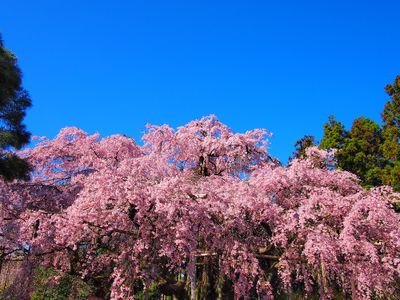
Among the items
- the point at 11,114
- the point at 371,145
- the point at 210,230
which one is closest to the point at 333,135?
the point at 371,145

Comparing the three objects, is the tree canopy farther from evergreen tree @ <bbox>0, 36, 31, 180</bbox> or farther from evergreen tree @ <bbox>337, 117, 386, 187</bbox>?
evergreen tree @ <bbox>0, 36, 31, 180</bbox>

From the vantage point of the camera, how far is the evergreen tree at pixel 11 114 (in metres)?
9.04

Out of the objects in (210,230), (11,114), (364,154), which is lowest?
(210,230)

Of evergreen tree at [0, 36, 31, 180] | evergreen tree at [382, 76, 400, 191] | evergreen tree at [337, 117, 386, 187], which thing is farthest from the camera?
evergreen tree at [337, 117, 386, 187]

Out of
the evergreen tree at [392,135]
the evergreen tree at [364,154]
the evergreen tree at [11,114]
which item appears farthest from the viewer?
the evergreen tree at [364,154]

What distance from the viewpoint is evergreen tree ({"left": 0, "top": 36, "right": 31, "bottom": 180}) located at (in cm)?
904

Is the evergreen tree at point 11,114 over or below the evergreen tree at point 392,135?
below

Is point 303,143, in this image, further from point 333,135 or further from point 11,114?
point 11,114

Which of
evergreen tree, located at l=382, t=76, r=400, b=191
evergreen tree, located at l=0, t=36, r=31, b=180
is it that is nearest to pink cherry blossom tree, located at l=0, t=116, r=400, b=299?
evergreen tree, located at l=0, t=36, r=31, b=180

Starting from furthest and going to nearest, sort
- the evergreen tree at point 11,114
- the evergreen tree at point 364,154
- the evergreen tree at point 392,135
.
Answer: the evergreen tree at point 364,154 → the evergreen tree at point 392,135 → the evergreen tree at point 11,114

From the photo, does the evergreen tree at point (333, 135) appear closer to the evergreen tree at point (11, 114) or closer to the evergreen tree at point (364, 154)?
the evergreen tree at point (364, 154)

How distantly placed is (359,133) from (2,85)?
20882 mm

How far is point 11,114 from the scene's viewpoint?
9.88 m

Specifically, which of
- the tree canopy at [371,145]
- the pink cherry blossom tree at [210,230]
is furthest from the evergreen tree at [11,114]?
the tree canopy at [371,145]
